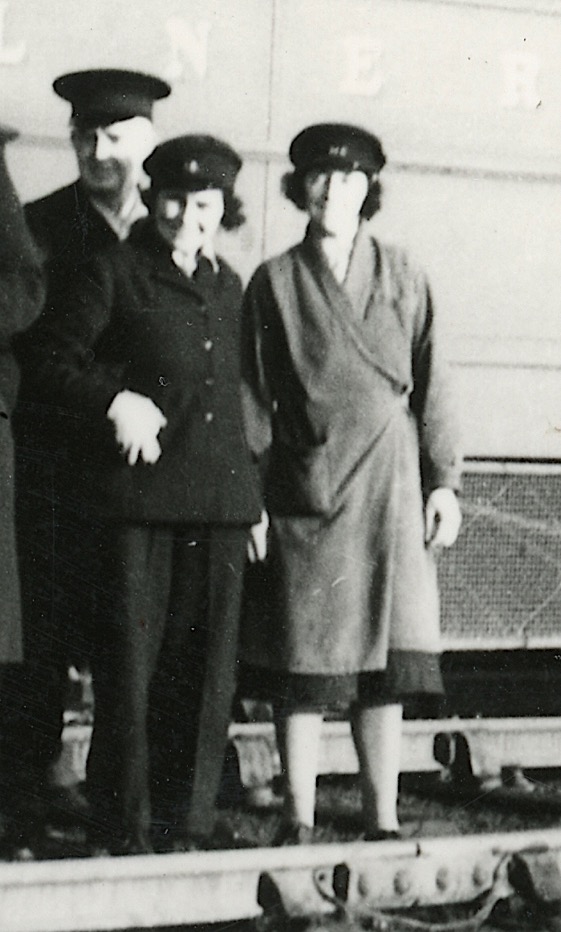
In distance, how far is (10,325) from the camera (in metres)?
2.96

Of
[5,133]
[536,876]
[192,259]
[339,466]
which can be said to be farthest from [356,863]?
[5,133]

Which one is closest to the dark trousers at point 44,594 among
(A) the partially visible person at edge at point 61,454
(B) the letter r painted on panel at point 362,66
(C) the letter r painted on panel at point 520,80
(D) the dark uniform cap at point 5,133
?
(A) the partially visible person at edge at point 61,454

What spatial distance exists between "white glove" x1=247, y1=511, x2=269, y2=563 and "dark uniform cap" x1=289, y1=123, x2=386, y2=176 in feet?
2.97

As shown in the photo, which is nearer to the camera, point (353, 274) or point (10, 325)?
point (10, 325)

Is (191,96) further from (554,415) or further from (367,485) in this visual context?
(554,415)

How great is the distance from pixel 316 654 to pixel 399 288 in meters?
0.97

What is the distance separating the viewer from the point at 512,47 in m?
3.37

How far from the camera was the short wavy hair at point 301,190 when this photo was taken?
3197 mm

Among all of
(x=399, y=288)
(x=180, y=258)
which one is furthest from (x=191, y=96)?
(x=399, y=288)

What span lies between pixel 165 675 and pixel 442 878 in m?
0.87

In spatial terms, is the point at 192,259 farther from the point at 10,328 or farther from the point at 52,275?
the point at 10,328

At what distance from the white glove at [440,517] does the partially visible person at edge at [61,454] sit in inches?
35.1

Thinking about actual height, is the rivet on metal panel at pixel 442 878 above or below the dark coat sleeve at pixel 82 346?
below

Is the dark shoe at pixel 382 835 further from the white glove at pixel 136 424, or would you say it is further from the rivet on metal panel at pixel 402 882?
the white glove at pixel 136 424
